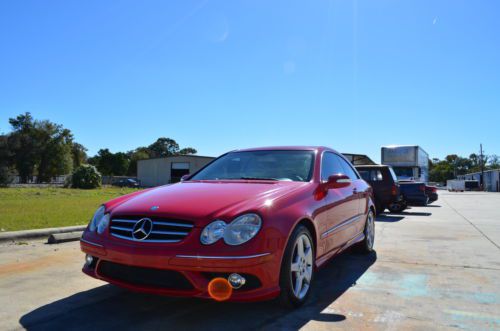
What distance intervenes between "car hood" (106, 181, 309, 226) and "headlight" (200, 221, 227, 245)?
0.05m

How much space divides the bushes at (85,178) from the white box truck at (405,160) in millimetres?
25211

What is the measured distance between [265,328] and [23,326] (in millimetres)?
1889

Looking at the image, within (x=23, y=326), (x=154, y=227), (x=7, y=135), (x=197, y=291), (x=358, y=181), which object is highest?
(x=7, y=135)

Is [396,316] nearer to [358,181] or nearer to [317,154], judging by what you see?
[317,154]

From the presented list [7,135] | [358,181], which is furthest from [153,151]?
[358,181]

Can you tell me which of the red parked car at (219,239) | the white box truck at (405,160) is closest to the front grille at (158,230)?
the red parked car at (219,239)

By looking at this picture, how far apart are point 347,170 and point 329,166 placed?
97cm

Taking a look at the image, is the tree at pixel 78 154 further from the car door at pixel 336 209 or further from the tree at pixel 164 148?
the car door at pixel 336 209

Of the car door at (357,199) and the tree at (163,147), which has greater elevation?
the tree at (163,147)

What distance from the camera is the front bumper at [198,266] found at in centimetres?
296

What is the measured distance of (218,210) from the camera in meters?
3.18

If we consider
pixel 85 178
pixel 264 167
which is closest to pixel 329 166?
→ pixel 264 167

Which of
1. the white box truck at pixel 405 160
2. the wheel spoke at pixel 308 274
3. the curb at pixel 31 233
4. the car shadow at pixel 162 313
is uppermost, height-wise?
the white box truck at pixel 405 160

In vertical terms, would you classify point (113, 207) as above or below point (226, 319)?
above
